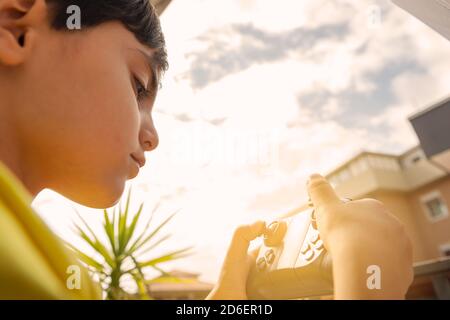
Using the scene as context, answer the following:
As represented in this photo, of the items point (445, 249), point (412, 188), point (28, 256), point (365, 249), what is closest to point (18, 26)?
point (28, 256)

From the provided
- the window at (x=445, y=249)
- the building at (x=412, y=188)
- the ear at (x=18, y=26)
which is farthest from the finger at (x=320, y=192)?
the window at (x=445, y=249)

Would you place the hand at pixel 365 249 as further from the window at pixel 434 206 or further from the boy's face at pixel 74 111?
the window at pixel 434 206

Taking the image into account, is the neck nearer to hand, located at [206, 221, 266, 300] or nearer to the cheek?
the cheek

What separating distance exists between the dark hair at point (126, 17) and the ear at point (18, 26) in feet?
0.06

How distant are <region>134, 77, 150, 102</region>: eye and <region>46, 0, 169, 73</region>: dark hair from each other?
0.04 metres

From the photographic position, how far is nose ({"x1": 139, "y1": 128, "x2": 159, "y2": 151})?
→ 521 millimetres

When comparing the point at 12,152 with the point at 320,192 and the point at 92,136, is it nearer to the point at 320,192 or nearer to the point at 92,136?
the point at 92,136

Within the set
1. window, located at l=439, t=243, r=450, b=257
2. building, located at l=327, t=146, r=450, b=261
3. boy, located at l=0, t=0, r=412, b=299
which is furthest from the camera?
window, located at l=439, t=243, r=450, b=257

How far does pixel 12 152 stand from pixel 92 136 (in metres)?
0.08

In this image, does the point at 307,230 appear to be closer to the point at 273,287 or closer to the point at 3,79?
the point at 273,287

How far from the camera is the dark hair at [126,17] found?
1.61ft

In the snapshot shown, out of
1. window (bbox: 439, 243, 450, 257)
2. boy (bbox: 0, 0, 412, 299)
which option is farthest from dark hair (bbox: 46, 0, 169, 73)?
window (bbox: 439, 243, 450, 257)

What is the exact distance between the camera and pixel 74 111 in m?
0.41

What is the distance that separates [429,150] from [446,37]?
308cm
